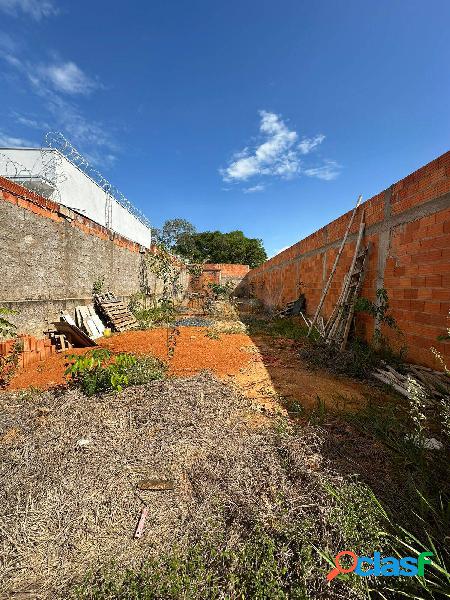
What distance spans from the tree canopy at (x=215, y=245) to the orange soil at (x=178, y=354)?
3083 centimetres

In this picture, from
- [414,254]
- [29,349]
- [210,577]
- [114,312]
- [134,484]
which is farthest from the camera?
[114,312]

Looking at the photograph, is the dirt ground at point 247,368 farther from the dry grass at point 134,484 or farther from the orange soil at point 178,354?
the dry grass at point 134,484

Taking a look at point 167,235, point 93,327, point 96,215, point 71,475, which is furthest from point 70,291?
point 167,235

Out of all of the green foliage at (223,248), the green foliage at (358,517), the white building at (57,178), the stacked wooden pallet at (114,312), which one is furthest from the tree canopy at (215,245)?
the green foliage at (358,517)

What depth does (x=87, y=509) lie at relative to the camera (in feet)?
5.29

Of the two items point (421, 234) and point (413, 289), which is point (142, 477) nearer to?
point (413, 289)

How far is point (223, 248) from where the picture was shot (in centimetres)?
3900

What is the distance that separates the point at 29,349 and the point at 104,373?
6.09 feet

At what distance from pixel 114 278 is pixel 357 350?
6445 mm

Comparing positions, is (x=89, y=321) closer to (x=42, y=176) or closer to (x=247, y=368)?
(x=247, y=368)

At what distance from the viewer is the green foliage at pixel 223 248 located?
37.1m

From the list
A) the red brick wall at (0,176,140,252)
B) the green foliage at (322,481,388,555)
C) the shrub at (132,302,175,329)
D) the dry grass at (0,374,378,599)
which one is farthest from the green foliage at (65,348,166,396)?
the shrub at (132,302,175,329)

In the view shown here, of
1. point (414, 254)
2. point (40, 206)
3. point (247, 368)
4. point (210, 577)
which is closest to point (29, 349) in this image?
point (40, 206)

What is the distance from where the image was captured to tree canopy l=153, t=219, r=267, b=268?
37.3 m
